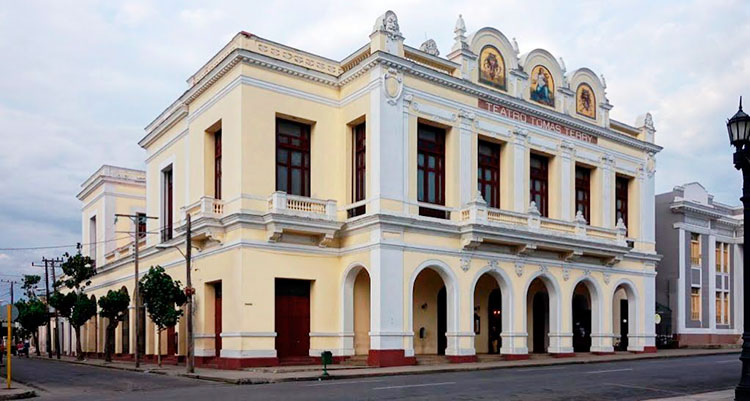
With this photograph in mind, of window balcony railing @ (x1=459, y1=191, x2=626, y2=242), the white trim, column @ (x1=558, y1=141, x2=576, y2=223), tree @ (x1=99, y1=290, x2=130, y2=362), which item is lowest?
the white trim

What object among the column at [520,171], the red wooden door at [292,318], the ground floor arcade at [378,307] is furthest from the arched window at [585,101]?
the red wooden door at [292,318]

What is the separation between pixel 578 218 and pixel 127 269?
24.9 meters

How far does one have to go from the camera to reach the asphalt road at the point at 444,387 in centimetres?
1762

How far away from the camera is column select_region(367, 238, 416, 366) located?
28531 millimetres

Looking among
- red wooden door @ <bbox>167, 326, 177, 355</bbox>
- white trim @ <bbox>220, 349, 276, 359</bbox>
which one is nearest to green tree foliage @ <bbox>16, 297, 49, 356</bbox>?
red wooden door @ <bbox>167, 326, 177, 355</bbox>

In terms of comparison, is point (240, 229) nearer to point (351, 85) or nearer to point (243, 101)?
point (243, 101)

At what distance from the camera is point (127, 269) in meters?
43.7

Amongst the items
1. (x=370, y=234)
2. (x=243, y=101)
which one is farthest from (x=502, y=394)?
(x=243, y=101)

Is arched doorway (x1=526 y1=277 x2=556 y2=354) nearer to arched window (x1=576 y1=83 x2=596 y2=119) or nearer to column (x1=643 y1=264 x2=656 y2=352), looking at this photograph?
column (x1=643 y1=264 x2=656 y2=352)

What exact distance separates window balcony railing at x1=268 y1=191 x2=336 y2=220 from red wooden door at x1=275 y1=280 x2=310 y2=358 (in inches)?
111

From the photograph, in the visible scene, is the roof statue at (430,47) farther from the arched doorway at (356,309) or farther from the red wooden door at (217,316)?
the red wooden door at (217,316)

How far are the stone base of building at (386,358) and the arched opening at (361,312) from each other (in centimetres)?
243

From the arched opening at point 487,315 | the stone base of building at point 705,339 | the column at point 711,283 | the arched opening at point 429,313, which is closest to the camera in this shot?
the arched opening at point 429,313

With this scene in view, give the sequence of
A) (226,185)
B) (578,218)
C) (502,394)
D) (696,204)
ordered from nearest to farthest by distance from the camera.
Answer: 1. (502,394)
2. (226,185)
3. (578,218)
4. (696,204)
